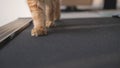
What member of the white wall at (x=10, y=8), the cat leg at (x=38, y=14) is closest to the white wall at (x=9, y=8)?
the white wall at (x=10, y=8)

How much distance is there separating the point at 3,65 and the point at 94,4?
3545 mm

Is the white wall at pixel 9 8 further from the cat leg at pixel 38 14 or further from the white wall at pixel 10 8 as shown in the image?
the cat leg at pixel 38 14

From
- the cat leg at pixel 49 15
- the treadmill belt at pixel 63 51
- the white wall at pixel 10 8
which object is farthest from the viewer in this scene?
the white wall at pixel 10 8

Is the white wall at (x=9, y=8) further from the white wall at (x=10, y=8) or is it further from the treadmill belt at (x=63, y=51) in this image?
the treadmill belt at (x=63, y=51)

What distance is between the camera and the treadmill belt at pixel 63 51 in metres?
0.77

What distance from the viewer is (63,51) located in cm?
94

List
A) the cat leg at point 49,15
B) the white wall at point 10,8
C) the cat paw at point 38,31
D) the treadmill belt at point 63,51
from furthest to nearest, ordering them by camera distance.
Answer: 1. the white wall at point 10,8
2. the cat leg at point 49,15
3. the cat paw at point 38,31
4. the treadmill belt at point 63,51

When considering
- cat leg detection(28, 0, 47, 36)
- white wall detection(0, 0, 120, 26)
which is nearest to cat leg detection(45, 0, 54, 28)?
cat leg detection(28, 0, 47, 36)

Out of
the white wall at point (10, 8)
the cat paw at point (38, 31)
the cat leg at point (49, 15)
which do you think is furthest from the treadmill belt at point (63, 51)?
the white wall at point (10, 8)

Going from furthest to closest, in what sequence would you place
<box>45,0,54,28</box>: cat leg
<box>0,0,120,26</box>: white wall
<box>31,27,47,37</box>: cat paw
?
<box>0,0,120,26</box>: white wall < <box>45,0,54,28</box>: cat leg < <box>31,27,47,37</box>: cat paw

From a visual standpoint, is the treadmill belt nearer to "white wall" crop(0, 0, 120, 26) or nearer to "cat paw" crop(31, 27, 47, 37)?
"cat paw" crop(31, 27, 47, 37)

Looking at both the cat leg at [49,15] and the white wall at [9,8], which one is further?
the white wall at [9,8]

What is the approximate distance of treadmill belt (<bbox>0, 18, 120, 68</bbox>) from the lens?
0.77m

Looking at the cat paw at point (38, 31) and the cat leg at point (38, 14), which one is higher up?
the cat leg at point (38, 14)
